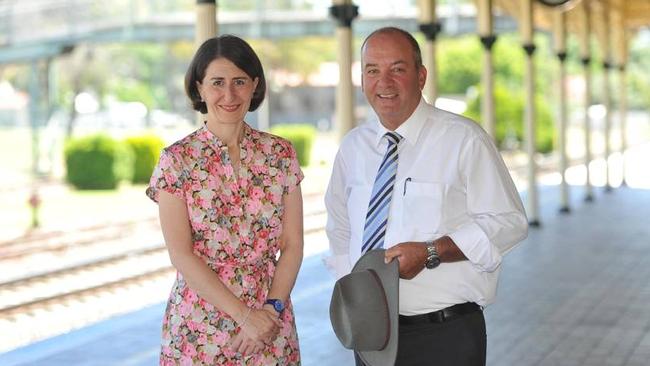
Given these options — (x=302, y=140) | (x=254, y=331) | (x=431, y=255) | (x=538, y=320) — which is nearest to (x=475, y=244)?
(x=431, y=255)

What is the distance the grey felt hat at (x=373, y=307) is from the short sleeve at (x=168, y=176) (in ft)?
1.48

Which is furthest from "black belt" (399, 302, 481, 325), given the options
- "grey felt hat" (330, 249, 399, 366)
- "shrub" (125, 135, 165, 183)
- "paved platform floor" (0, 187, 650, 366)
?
"shrub" (125, 135, 165, 183)

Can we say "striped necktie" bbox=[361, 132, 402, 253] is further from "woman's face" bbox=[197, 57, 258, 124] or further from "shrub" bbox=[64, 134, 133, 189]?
"shrub" bbox=[64, 134, 133, 189]

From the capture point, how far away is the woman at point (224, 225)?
265cm

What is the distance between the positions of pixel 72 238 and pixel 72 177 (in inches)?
426

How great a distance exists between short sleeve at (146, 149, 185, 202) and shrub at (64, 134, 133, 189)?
78.8 ft

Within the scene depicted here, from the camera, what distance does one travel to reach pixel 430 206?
9.00 ft

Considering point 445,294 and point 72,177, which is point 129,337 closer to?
point 445,294

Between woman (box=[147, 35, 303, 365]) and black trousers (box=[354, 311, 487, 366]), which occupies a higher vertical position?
woman (box=[147, 35, 303, 365])

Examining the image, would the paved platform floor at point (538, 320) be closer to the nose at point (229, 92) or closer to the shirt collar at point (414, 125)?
the shirt collar at point (414, 125)

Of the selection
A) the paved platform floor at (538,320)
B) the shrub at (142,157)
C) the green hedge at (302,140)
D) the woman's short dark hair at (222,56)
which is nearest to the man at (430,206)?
the woman's short dark hair at (222,56)

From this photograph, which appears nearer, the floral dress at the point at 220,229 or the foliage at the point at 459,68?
the floral dress at the point at 220,229

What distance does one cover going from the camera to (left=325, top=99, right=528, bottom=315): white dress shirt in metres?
2.69

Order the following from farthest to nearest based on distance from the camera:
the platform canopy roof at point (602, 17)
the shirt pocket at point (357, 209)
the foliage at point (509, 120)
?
the foliage at point (509, 120) → the platform canopy roof at point (602, 17) → the shirt pocket at point (357, 209)
